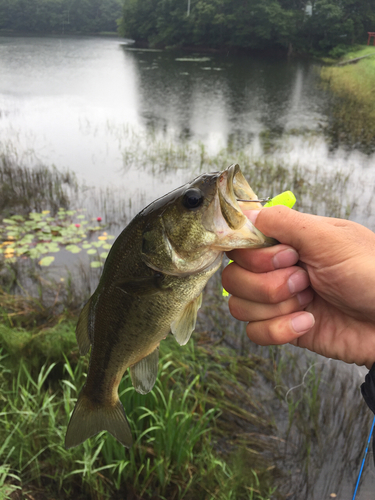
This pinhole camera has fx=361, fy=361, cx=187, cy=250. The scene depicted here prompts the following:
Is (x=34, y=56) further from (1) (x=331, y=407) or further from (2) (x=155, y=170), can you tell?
(1) (x=331, y=407)

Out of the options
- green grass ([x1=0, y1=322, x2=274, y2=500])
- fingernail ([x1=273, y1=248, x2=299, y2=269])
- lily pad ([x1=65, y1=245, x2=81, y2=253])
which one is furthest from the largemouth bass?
lily pad ([x1=65, y1=245, x2=81, y2=253])

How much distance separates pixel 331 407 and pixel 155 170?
808 centimetres

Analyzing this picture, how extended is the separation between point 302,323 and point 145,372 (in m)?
0.79

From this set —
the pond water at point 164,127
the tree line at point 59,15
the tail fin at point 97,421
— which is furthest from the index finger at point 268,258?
the tree line at point 59,15

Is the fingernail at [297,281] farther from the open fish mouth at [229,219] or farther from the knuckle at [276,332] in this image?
the open fish mouth at [229,219]

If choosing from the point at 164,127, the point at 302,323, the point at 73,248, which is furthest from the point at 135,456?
the point at 164,127

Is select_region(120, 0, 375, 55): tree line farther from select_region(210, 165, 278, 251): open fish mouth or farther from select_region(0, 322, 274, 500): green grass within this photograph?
select_region(210, 165, 278, 251): open fish mouth

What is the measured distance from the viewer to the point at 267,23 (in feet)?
145

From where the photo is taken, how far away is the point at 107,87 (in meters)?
25.1

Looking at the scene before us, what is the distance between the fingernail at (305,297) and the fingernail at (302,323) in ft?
0.34

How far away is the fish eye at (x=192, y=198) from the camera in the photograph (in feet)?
4.56

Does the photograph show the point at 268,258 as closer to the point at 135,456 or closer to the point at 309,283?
the point at 309,283

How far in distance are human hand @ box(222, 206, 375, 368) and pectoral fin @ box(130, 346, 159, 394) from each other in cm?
49

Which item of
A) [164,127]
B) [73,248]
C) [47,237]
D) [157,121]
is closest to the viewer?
[73,248]
